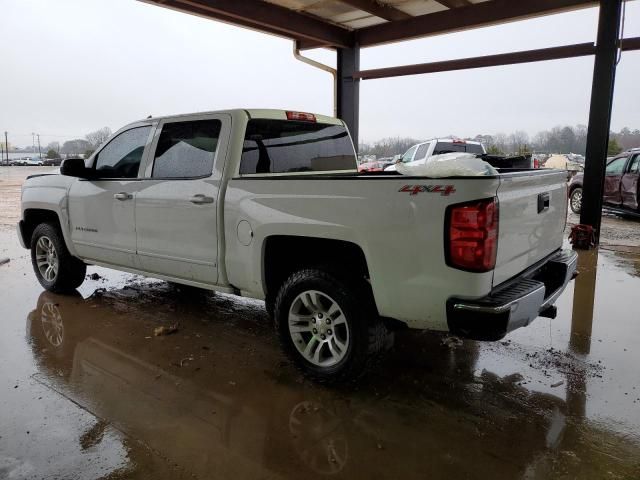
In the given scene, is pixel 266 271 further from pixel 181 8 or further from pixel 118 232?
pixel 181 8

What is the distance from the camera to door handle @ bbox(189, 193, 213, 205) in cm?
376

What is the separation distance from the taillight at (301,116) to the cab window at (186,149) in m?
0.68

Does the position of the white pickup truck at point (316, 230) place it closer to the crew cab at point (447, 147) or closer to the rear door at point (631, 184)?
the rear door at point (631, 184)

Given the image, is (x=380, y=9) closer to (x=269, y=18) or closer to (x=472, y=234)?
(x=269, y=18)

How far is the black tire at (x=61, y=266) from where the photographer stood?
5355 mm

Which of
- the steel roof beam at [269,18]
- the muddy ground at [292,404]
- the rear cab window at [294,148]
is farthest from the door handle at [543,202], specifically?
the steel roof beam at [269,18]

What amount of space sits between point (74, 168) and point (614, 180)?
11.5 m

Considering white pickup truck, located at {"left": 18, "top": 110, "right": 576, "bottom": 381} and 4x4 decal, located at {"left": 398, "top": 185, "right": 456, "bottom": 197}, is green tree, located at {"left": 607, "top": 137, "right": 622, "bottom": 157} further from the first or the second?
4x4 decal, located at {"left": 398, "top": 185, "right": 456, "bottom": 197}

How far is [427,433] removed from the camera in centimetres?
277

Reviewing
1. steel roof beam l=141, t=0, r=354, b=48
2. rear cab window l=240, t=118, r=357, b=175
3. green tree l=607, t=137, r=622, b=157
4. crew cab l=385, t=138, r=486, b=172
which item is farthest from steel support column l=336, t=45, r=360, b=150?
green tree l=607, t=137, r=622, b=157

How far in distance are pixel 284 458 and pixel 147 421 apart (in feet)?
2.97

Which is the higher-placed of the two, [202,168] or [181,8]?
[181,8]

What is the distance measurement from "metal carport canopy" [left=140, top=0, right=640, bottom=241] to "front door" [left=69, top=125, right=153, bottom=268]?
4122 mm

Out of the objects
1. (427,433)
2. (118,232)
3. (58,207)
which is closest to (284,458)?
(427,433)
